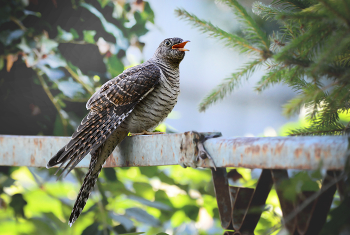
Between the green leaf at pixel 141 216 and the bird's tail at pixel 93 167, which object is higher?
the bird's tail at pixel 93 167

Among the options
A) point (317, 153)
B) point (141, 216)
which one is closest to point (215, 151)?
point (317, 153)

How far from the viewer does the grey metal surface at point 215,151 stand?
1.38ft

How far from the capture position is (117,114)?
975mm

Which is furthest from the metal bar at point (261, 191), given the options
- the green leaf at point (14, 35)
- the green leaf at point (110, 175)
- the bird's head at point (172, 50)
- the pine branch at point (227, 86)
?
the green leaf at point (14, 35)

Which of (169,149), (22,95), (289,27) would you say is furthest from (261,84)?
(22,95)

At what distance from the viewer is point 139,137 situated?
0.85m

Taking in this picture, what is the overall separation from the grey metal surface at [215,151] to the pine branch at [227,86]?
0.53 ft

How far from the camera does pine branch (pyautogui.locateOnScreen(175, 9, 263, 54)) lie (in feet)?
2.22

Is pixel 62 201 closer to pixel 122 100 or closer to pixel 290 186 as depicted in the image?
pixel 122 100

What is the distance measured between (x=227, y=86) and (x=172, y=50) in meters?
0.50

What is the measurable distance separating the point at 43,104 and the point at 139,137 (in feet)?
2.98

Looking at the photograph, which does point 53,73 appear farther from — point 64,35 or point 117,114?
point 117,114

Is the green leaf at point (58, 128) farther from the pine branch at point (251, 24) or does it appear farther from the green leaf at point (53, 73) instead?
the pine branch at point (251, 24)

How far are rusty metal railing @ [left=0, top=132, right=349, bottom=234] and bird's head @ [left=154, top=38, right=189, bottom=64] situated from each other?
1.47ft
